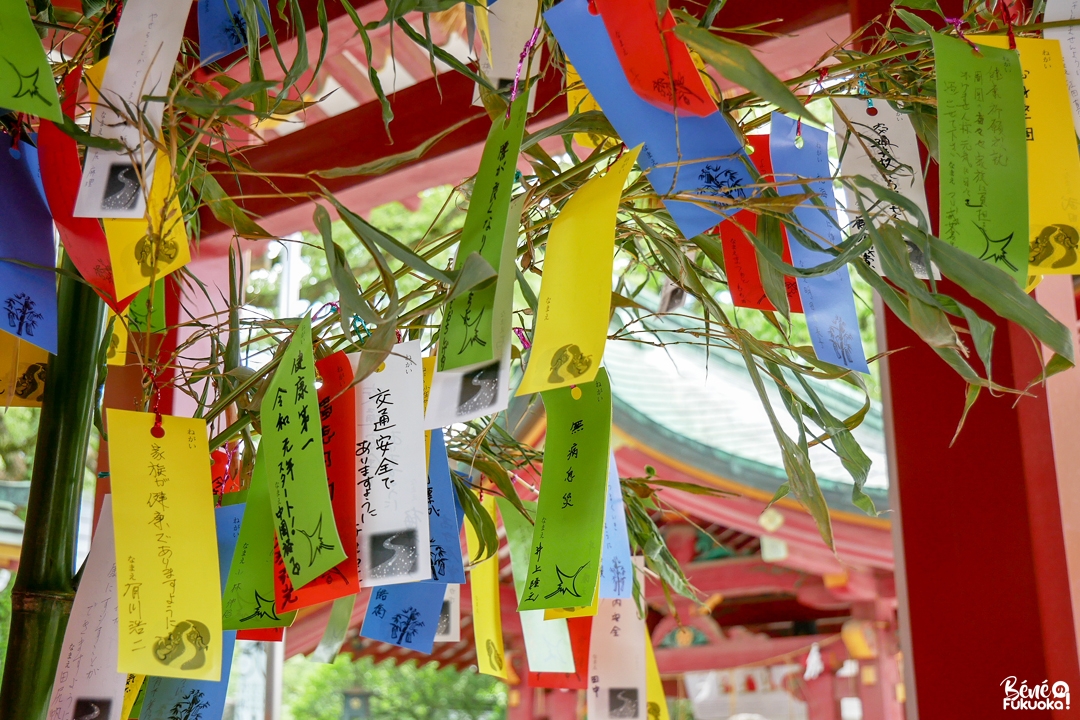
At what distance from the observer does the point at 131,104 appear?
1.42 feet

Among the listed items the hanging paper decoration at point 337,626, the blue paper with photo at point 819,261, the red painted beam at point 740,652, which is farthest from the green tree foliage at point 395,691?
the blue paper with photo at point 819,261

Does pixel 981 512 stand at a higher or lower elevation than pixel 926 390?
lower

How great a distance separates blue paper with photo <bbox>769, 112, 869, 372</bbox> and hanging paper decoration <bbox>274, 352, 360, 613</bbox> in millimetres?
230

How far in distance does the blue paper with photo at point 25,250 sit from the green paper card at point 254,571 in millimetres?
126

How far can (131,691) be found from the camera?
53 cm

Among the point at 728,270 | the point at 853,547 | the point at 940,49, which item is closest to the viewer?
the point at 940,49

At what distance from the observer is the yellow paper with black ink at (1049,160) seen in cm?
41

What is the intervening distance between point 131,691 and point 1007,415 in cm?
65

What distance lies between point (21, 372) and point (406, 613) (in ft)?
0.95

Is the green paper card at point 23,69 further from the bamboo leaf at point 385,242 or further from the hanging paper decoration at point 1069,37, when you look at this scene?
the hanging paper decoration at point 1069,37

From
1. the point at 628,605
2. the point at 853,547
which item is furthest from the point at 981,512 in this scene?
the point at 853,547

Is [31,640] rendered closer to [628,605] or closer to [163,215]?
[163,215]

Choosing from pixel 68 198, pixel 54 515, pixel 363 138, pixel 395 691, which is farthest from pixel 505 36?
pixel 395 691

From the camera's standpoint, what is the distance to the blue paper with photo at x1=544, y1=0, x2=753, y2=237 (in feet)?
1.32
